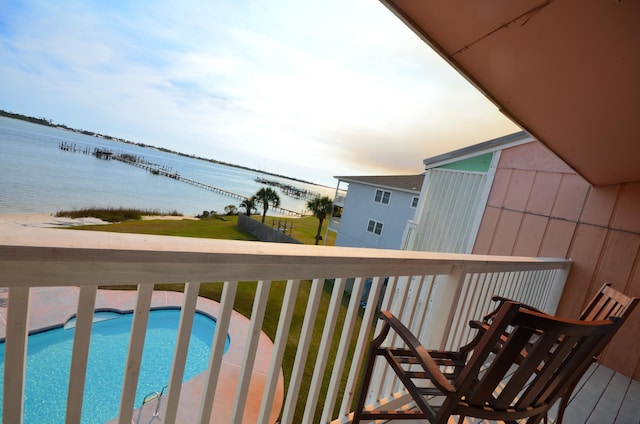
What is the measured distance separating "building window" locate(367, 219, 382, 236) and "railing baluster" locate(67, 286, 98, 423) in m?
16.5

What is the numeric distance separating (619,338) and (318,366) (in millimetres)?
3835

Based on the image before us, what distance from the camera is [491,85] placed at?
184 centimetres

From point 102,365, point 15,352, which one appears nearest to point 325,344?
point 15,352

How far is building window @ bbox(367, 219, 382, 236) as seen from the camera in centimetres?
1683

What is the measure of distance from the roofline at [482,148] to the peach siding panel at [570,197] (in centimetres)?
75

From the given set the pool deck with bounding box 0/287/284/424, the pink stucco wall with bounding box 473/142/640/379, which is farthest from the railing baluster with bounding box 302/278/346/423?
the pink stucco wall with bounding box 473/142/640/379

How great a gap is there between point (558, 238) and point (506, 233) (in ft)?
2.27

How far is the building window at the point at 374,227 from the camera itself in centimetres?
1683

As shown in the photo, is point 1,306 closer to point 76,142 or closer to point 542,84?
point 542,84

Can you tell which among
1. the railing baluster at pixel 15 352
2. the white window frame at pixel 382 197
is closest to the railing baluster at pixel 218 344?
the railing baluster at pixel 15 352

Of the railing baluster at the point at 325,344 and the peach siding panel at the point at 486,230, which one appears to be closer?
the railing baluster at the point at 325,344

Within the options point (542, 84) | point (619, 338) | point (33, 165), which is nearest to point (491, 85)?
point (542, 84)

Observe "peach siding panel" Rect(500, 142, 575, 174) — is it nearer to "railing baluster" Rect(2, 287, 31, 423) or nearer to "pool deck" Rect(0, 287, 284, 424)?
"pool deck" Rect(0, 287, 284, 424)

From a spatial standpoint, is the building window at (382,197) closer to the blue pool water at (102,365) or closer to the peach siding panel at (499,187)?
the blue pool water at (102,365)
